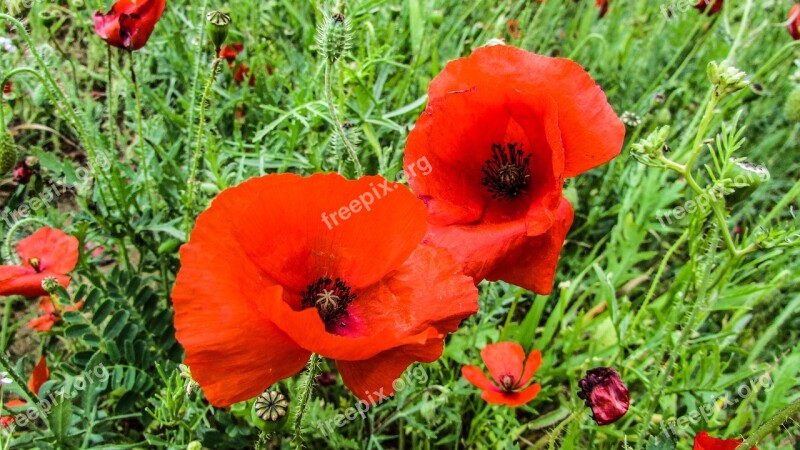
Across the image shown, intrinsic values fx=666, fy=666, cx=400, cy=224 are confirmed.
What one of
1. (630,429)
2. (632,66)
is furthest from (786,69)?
(630,429)

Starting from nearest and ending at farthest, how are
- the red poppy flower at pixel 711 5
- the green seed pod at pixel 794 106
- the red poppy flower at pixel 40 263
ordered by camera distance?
1. the red poppy flower at pixel 40 263
2. the green seed pod at pixel 794 106
3. the red poppy flower at pixel 711 5

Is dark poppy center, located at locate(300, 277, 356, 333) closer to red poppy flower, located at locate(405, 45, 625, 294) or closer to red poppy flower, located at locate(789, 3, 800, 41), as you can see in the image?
red poppy flower, located at locate(405, 45, 625, 294)

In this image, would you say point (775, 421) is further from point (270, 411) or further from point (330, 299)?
point (270, 411)

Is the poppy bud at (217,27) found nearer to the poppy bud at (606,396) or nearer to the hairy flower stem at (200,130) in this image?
the hairy flower stem at (200,130)

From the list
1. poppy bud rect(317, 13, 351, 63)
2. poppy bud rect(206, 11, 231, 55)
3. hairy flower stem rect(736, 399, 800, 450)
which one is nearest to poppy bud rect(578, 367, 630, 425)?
hairy flower stem rect(736, 399, 800, 450)

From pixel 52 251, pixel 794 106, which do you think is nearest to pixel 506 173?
pixel 52 251

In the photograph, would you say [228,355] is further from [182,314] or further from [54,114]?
[54,114]

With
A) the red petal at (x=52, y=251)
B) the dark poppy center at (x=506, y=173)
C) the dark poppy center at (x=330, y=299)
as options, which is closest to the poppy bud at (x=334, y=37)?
the dark poppy center at (x=506, y=173)
